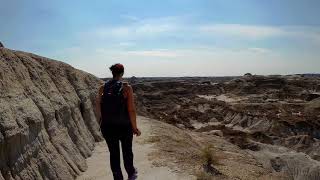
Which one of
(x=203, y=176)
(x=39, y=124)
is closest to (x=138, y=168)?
(x=203, y=176)

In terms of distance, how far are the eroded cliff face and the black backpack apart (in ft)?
5.73

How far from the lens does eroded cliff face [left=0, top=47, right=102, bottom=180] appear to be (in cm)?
749

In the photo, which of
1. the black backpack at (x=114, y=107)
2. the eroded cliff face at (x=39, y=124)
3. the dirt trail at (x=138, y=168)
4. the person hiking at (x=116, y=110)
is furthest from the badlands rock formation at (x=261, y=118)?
the black backpack at (x=114, y=107)

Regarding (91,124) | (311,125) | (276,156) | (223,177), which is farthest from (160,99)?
(223,177)

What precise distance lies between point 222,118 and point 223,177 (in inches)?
1438

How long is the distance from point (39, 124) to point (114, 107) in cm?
304

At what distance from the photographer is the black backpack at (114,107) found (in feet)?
21.5

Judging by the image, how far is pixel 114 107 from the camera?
6.57m

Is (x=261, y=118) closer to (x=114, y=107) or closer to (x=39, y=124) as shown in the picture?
(x=39, y=124)

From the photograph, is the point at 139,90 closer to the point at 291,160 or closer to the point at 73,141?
the point at 291,160

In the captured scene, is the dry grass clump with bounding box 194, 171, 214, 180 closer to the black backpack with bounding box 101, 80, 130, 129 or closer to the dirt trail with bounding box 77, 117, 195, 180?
the dirt trail with bounding box 77, 117, 195, 180

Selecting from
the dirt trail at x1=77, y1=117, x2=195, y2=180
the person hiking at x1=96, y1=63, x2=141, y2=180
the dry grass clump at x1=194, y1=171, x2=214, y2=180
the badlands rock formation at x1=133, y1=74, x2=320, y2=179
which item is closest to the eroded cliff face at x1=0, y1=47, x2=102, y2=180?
the dirt trail at x1=77, y1=117, x2=195, y2=180

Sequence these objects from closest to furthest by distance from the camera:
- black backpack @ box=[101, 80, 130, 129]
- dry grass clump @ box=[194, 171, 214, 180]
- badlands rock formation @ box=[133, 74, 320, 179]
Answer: black backpack @ box=[101, 80, 130, 129]
dry grass clump @ box=[194, 171, 214, 180]
badlands rock formation @ box=[133, 74, 320, 179]

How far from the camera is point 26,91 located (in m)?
9.61
